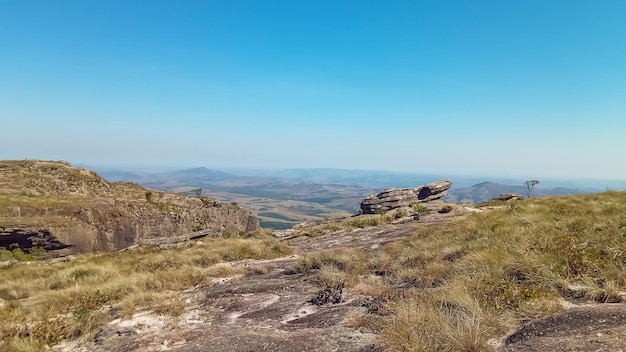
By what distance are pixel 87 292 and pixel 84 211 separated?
19361 mm

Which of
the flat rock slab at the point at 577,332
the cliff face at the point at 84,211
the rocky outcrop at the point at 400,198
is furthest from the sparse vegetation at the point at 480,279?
the rocky outcrop at the point at 400,198

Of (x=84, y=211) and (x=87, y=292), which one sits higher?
(x=84, y=211)

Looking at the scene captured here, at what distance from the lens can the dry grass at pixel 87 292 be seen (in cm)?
840

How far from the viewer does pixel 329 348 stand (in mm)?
6098

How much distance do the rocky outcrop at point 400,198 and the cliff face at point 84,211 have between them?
18.0 metres

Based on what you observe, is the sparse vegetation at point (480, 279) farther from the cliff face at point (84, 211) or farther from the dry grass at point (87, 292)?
the cliff face at point (84, 211)

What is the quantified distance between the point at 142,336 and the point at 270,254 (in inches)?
471

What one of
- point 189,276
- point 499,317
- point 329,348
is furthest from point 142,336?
point 499,317

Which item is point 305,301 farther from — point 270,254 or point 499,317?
point 270,254

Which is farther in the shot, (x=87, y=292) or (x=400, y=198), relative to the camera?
(x=400, y=198)

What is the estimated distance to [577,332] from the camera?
207 inches

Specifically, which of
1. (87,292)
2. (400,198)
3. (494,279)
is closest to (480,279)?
(494,279)

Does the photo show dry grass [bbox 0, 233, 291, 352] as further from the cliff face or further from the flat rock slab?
the flat rock slab

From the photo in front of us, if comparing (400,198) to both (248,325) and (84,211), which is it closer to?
(84,211)
